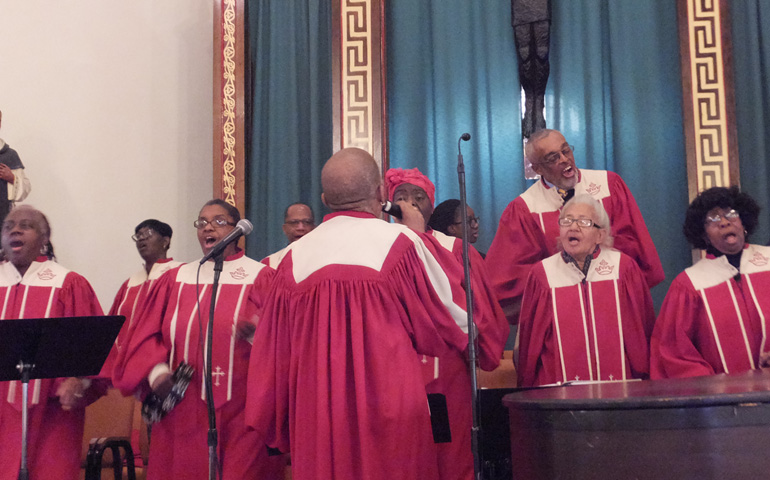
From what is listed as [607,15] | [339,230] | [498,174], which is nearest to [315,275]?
[339,230]

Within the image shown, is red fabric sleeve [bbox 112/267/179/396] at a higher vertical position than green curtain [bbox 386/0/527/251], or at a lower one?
lower

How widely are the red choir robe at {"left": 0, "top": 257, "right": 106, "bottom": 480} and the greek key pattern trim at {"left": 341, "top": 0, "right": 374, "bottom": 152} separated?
10.4 ft

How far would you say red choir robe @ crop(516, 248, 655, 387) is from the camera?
412 centimetres

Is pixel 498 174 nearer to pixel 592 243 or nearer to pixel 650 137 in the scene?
pixel 650 137

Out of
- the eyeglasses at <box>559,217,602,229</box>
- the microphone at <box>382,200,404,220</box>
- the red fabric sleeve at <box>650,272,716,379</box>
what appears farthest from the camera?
the eyeglasses at <box>559,217,602,229</box>

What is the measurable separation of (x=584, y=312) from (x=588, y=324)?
0.07m

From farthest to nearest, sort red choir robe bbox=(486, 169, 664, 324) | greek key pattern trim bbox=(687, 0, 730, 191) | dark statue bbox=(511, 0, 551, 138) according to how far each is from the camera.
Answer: dark statue bbox=(511, 0, 551, 138)
greek key pattern trim bbox=(687, 0, 730, 191)
red choir robe bbox=(486, 169, 664, 324)

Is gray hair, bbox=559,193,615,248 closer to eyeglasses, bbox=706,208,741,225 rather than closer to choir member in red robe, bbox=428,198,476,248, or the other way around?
eyeglasses, bbox=706,208,741,225

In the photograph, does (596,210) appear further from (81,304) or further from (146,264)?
(146,264)

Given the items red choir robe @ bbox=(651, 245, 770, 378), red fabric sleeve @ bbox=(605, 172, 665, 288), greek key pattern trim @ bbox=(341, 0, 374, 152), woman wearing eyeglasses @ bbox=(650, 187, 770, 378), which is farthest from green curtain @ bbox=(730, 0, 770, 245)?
greek key pattern trim @ bbox=(341, 0, 374, 152)

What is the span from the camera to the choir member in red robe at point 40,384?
4.39 meters

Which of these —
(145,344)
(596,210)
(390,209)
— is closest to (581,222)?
(596,210)

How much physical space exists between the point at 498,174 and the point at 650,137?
4.46ft

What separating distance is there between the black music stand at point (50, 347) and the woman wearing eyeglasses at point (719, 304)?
2786 mm
